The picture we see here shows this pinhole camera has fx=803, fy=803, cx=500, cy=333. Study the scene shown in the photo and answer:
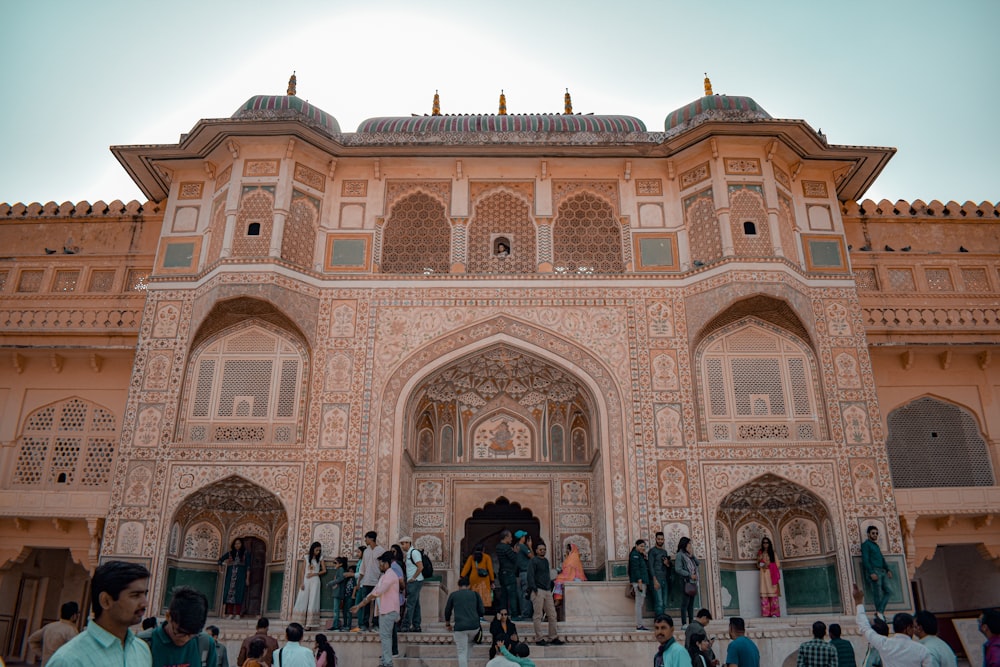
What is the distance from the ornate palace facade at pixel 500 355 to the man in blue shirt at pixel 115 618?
8.96 metres

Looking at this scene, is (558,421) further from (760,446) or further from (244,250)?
(244,250)

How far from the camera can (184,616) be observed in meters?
2.88

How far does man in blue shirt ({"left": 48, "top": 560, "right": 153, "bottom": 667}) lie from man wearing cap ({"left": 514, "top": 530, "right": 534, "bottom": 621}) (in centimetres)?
696

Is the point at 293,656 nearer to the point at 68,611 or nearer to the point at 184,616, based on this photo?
→ the point at 68,611

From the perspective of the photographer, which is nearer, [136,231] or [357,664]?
[357,664]

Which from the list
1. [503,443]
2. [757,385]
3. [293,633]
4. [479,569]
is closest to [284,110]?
[503,443]

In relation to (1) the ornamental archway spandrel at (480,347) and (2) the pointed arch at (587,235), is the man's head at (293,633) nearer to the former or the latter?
(1) the ornamental archway spandrel at (480,347)

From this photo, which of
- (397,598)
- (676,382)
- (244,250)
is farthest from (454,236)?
(397,598)

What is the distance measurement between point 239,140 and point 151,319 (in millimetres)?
3271

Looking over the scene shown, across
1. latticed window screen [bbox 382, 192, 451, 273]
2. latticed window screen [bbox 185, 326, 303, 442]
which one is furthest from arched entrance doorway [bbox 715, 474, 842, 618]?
latticed window screen [bbox 185, 326, 303, 442]

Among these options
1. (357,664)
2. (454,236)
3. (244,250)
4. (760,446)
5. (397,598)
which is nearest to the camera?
(397,598)

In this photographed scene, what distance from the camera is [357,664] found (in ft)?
29.1

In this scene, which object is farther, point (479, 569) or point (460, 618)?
point (479, 569)

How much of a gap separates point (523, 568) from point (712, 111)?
8.14 metres
